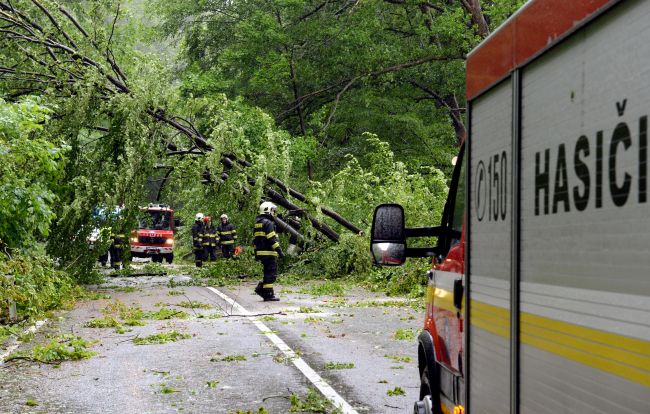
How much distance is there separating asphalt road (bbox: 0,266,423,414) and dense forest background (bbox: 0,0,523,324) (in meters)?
2.60

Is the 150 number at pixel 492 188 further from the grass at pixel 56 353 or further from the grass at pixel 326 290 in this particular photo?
the grass at pixel 326 290

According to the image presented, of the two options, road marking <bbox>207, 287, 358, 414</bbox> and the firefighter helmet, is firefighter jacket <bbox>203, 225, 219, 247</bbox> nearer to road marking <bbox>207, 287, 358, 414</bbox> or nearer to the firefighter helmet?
the firefighter helmet

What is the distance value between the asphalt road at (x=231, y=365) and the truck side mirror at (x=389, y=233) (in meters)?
3.05

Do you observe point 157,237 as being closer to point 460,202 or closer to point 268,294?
point 268,294

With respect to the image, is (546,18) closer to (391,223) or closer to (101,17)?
(391,223)

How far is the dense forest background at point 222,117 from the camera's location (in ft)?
59.7

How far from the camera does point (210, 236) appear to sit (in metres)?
38.4

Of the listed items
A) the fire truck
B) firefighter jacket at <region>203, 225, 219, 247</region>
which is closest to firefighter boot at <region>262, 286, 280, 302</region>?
the fire truck

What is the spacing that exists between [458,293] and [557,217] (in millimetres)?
1583

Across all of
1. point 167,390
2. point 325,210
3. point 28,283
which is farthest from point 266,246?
point 167,390

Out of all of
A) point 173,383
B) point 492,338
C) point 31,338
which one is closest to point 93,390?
point 173,383

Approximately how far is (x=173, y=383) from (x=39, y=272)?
23.3 ft

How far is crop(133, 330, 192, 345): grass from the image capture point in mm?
12602

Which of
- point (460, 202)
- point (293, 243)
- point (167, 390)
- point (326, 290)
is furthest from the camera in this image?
point (293, 243)
